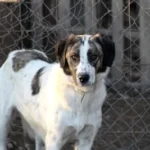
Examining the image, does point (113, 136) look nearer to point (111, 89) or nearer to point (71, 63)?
point (111, 89)

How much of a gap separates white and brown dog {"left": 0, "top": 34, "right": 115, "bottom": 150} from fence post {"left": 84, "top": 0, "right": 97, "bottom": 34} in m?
1.18

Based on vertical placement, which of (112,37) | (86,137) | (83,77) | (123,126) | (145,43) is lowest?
(123,126)

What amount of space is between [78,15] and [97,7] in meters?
0.25

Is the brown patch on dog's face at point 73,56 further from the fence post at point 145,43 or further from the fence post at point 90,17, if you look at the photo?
the fence post at point 145,43

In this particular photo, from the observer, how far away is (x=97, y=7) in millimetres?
6535

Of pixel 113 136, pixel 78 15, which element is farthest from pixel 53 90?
pixel 78 15

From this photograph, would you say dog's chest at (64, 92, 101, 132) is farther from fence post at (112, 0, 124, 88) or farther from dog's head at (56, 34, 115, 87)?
fence post at (112, 0, 124, 88)

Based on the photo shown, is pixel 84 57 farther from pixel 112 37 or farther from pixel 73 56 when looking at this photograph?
pixel 112 37

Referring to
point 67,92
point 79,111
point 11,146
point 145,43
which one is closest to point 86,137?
Answer: point 79,111

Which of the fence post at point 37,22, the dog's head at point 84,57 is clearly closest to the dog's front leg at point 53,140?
the dog's head at point 84,57

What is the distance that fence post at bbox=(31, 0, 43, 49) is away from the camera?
6090mm

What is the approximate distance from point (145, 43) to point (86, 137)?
219 cm

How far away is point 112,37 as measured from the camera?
6.57 m

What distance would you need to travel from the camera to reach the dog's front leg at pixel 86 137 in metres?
4.71
